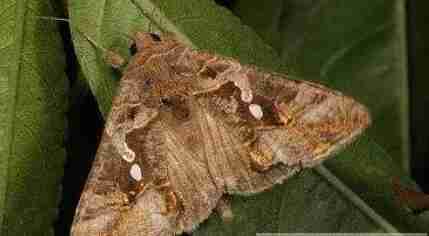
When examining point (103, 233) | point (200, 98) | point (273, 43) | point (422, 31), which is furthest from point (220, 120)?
point (422, 31)

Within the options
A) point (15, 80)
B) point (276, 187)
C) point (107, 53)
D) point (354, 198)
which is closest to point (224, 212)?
point (276, 187)

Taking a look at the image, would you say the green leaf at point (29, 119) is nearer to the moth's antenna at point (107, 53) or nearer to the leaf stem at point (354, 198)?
the moth's antenna at point (107, 53)

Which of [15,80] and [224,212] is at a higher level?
[15,80]

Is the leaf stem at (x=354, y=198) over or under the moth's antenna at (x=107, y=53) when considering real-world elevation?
under

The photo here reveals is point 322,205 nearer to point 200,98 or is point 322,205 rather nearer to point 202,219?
point 202,219

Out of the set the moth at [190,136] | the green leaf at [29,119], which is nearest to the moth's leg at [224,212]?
the moth at [190,136]

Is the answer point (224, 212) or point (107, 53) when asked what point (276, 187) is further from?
point (107, 53)
